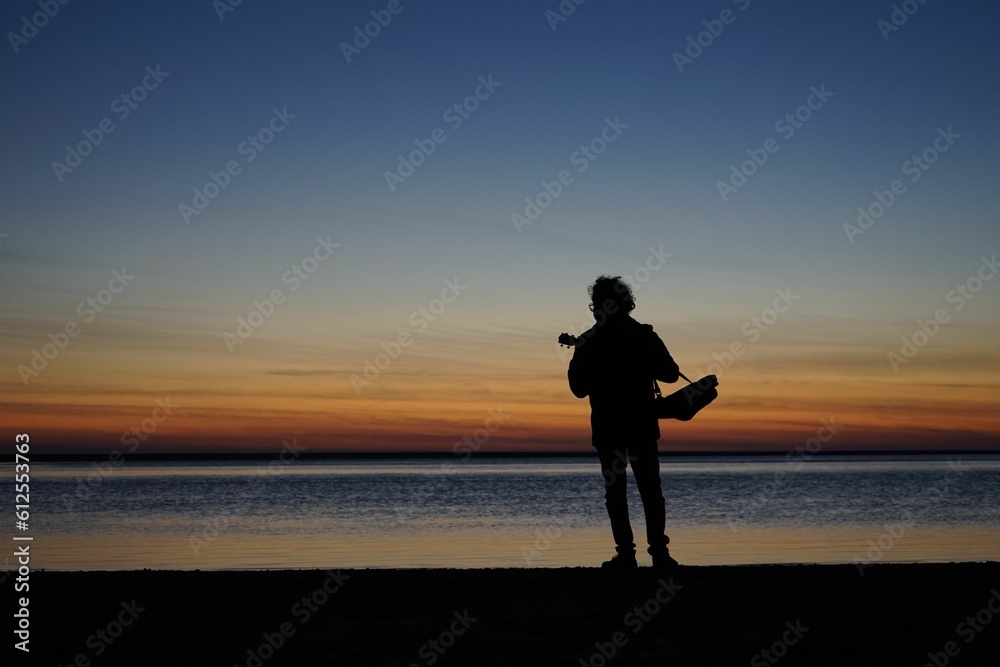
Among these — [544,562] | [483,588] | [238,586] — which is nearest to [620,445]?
[483,588]

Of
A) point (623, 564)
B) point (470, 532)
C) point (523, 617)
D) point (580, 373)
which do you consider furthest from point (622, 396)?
point (470, 532)

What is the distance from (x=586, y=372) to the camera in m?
8.12

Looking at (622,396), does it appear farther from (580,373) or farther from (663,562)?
(663,562)

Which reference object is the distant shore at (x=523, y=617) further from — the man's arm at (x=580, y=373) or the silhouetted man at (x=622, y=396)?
the man's arm at (x=580, y=373)

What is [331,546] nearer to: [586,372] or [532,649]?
[586,372]

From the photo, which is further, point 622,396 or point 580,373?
point 580,373

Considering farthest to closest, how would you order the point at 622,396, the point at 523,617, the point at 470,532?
the point at 470,532
the point at 622,396
the point at 523,617

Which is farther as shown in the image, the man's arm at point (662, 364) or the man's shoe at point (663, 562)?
the man's arm at point (662, 364)

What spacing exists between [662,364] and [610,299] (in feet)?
2.19

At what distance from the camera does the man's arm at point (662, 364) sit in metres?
8.06

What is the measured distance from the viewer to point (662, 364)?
26.5ft

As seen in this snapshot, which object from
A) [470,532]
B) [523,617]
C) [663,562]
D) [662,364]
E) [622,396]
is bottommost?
[523,617]

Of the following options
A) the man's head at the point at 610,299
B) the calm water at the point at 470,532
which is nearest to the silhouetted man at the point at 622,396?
the man's head at the point at 610,299

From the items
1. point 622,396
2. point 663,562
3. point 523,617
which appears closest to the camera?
point 523,617
